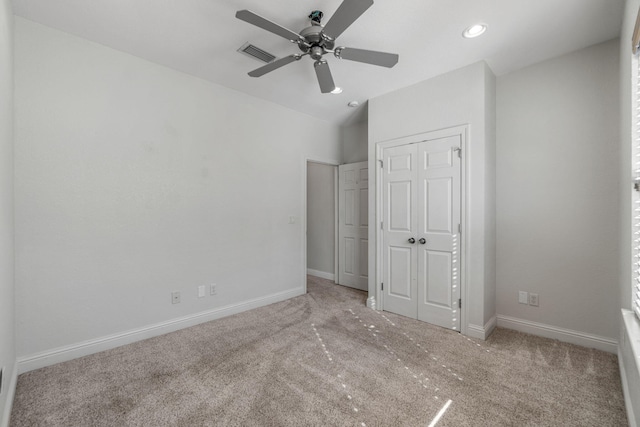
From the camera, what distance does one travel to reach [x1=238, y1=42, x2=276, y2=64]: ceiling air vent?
98.7 inches

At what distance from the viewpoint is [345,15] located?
173 cm

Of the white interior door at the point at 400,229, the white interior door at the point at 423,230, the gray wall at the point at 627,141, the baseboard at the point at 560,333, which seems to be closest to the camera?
the gray wall at the point at 627,141

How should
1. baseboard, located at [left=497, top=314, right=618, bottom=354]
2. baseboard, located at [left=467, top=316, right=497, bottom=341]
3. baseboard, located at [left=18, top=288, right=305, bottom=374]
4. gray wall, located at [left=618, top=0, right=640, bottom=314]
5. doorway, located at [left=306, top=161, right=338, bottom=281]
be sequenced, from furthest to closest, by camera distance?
doorway, located at [left=306, top=161, right=338, bottom=281] < baseboard, located at [left=467, top=316, right=497, bottom=341] < baseboard, located at [left=497, top=314, right=618, bottom=354] < baseboard, located at [left=18, top=288, right=305, bottom=374] < gray wall, located at [left=618, top=0, right=640, bottom=314]

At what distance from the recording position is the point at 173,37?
2.42 metres

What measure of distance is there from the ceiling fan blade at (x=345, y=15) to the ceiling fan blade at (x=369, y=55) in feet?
0.58

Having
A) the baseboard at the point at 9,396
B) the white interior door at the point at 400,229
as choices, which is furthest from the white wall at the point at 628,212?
the baseboard at the point at 9,396

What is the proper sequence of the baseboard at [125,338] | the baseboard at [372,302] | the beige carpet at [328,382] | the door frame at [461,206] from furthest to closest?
the baseboard at [372,302], the door frame at [461,206], the baseboard at [125,338], the beige carpet at [328,382]

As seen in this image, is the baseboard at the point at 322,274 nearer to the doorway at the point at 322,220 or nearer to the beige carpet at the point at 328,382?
the doorway at the point at 322,220

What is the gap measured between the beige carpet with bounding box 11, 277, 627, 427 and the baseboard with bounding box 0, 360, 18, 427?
0.16 feet

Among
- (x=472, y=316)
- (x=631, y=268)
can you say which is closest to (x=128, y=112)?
(x=472, y=316)

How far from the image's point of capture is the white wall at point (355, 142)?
455cm

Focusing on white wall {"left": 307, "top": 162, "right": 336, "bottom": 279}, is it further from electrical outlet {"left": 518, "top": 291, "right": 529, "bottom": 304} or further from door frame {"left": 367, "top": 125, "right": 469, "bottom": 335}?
electrical outlet {"left": 518, "top": 291, "right": 529, "bottom": 304}

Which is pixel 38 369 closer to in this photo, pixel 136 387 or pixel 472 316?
pixel 136 387

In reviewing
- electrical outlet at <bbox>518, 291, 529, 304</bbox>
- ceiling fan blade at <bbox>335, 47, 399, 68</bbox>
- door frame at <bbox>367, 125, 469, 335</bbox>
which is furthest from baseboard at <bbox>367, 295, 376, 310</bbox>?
ceiling fan blade at <bbox>335, 47, 399, 68</bbox>
